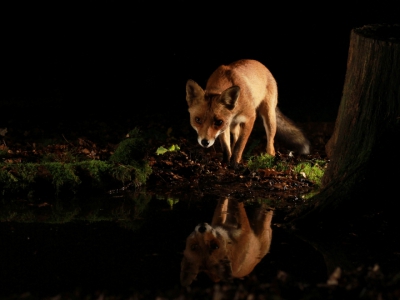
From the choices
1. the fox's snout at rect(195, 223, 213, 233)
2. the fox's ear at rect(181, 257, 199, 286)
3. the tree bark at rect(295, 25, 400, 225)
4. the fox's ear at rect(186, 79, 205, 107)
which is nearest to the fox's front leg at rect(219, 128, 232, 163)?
the fox's ear at rect(186, 79, 205, 107)

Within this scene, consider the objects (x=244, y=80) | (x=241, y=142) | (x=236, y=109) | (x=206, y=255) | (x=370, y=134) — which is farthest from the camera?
(x=244, y=80)

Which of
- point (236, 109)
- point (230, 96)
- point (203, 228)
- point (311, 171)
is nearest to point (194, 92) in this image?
point (230, 96)

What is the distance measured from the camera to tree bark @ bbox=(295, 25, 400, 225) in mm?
5762

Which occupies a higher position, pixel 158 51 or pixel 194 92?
pixel 194 92

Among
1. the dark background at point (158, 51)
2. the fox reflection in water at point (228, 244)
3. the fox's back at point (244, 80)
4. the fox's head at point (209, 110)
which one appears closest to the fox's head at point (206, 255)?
the fox reflection in water at point (228, 244)

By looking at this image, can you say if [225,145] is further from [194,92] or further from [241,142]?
[194,92]

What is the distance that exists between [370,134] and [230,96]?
7.92 feet

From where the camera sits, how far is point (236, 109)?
8266 mm

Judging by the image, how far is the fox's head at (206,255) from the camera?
495 centimetres

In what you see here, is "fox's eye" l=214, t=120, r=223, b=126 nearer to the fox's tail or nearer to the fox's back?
the fox's back

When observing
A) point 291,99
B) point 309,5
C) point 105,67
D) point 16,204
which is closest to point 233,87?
point 16,204

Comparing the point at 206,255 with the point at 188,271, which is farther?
the point at 206,255

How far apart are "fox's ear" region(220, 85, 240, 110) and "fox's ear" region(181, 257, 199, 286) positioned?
307 centimetres

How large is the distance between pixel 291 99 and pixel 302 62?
1783 millimetres
